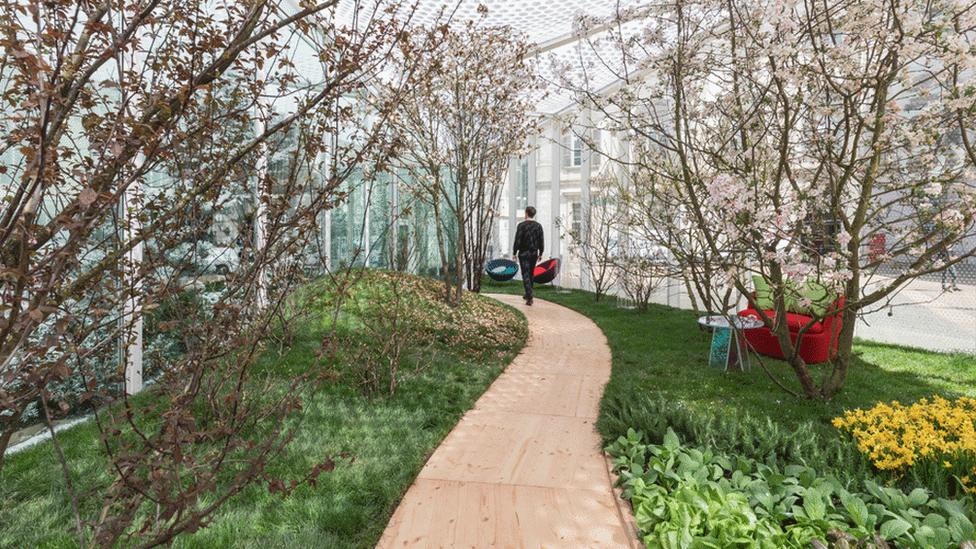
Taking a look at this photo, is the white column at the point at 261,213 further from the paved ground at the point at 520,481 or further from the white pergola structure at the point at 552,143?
the white pergola structure at the point at 552,143

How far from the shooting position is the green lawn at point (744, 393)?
3.04m

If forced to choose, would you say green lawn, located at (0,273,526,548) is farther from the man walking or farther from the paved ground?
the man walking

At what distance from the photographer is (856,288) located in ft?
12.7

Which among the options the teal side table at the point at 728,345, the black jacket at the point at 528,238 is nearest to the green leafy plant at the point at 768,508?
the teal side table at the point at 728,345

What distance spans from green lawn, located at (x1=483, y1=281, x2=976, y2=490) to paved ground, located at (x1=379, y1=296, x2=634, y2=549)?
0.94ft

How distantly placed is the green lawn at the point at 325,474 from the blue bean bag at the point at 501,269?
832 cm

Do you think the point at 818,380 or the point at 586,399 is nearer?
the point at 586,399

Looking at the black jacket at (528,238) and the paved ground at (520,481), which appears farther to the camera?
the black jacket at (528,238)

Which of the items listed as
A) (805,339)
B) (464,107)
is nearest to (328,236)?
(464,107)

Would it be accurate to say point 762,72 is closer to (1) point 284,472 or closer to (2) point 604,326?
(1) point 284,472

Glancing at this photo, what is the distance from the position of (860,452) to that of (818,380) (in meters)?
2.31

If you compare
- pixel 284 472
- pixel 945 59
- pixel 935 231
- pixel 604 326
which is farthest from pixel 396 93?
pixel 604 326

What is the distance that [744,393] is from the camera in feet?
14.6

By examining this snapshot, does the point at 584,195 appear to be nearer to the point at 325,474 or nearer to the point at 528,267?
the point at 528,267
